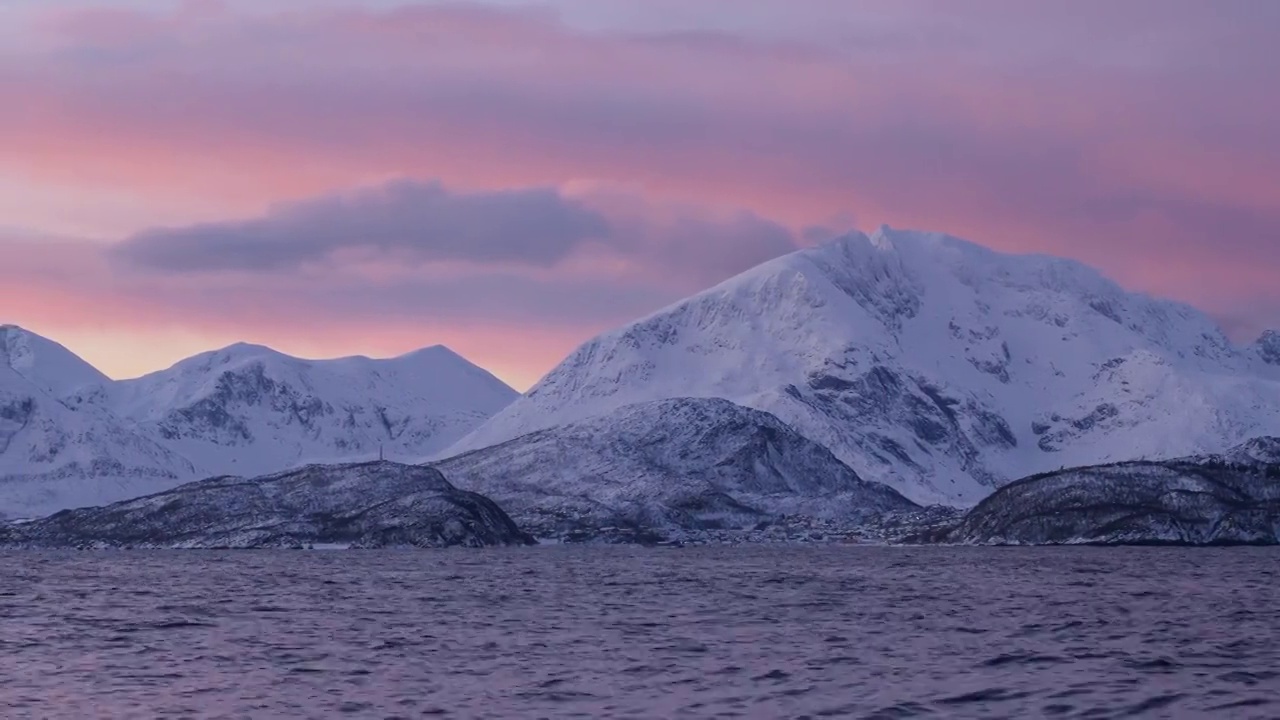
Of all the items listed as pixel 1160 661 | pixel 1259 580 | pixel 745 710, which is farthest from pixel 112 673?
pixel 1259 580

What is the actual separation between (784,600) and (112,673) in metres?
70.6

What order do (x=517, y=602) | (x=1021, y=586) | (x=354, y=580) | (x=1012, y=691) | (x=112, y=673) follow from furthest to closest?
(x=354, y=580) → (x=1021, y=586) → (x=517, y=602) → (x=112, y=673) → (x=1012, y=691)

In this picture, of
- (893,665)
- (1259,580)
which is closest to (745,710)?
(893,665)

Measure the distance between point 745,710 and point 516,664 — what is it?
69.5 ft

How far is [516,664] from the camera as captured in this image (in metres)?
85.2

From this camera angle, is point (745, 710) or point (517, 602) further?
point (517, 602)

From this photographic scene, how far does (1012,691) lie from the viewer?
235 ft

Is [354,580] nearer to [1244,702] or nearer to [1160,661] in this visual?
[1160,661]

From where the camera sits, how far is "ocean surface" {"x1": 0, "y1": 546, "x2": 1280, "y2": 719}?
2707 inches

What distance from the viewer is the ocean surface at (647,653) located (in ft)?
226

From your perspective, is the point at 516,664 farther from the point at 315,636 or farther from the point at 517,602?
the point at 517,602

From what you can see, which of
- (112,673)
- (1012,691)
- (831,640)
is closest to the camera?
(1012,691)

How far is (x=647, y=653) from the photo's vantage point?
9050 cm

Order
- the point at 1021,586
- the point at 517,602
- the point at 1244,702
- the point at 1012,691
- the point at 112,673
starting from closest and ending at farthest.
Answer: the point at 1244,702 → the point at 1012,691 → the point at 112,673 → the point at 517,602 → the point at 1021,586
